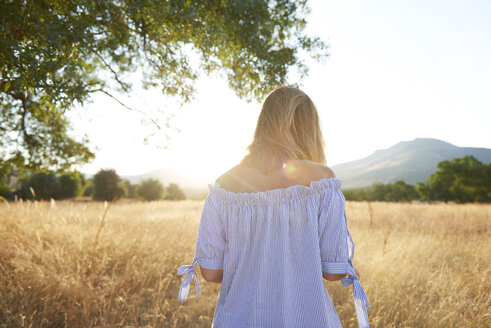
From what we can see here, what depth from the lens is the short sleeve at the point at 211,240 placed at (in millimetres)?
1532

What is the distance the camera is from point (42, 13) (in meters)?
2.92

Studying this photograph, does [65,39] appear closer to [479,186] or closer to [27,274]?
[27,274]

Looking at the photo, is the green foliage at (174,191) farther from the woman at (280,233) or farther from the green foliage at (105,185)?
the woman at (280,233)

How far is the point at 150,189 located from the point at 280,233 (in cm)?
4432

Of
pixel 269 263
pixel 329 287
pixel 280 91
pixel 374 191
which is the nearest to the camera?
pixel 269 263

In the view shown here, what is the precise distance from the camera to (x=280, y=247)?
1.42m

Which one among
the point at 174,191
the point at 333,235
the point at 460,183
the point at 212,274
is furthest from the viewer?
the point at 174,191

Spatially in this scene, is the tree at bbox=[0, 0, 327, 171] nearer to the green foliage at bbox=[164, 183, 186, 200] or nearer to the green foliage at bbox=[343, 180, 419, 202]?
the green foliage at bbox=[164, 183, 186, 200]

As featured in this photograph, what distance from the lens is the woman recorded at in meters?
1.36

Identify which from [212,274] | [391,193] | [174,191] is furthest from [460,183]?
[212,274]

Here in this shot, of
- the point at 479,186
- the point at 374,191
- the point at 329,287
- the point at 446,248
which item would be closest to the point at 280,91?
the point at 329,287

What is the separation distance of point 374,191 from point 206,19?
210ft

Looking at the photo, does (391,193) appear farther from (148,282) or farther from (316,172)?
(316,172)

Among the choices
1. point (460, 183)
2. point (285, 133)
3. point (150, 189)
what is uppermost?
point (285, 133)
